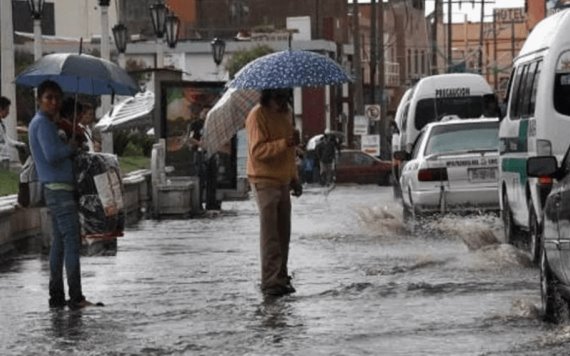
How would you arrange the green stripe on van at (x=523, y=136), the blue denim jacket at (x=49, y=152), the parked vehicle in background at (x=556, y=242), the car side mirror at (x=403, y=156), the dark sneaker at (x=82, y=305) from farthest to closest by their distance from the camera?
the car side mirror at (x=403, y=156), the green stripe on van at (x=523, y=136), the dark sneaker at (x=82, y=305), the blue denim jacket at (x=49, y=152), the parked vehicle in background at (x=556, y=242)

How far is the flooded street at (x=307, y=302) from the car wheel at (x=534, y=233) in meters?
0.18

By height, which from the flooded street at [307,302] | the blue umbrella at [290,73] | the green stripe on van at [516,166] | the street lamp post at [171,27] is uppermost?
the street lamp post at [171,27]

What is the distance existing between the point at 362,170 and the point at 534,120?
45.1 metres

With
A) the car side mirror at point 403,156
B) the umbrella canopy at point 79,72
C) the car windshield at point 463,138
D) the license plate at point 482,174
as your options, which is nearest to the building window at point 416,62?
the car side mirror at point 403,156

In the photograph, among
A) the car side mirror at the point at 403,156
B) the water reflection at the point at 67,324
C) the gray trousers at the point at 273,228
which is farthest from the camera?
the car side mirror at the point at 403,156

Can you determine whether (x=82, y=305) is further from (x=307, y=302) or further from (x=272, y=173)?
(x=272, y=173)

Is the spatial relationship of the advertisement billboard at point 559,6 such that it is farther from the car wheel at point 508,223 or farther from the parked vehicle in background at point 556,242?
the parked vehicle in background at point 556,242

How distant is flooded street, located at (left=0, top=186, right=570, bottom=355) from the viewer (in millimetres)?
11594

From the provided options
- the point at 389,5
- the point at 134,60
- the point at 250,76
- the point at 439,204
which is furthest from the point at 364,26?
the point at 250,76

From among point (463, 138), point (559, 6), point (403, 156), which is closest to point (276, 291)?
point (559, 6)

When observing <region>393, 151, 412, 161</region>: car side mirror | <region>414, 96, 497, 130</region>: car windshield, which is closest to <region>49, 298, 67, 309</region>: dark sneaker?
<region>393, 151, 412, 161</region>: car side mirror

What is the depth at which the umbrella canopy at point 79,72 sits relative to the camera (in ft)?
52.1

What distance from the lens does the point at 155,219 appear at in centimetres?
3120

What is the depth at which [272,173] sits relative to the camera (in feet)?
49.6
